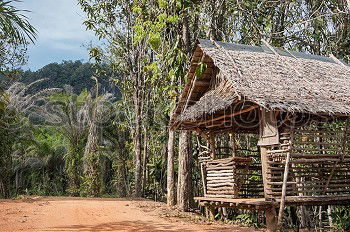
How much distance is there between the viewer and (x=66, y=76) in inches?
1335

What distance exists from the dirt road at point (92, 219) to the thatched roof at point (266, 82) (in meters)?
2.43

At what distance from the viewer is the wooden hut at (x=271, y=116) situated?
7.79 meters

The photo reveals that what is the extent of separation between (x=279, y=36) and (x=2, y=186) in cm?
1179

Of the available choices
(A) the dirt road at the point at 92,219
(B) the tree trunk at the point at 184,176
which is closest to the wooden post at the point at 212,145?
(B) the tree trunk at the point at 184,176

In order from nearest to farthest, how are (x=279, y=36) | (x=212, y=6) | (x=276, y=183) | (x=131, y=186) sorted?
(x=276, y=183) < (x=212, y=6) < (x=279, y=36) < (x=131, y=186)

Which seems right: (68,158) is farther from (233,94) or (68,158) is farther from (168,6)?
(233,94)

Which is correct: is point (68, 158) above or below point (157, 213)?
above

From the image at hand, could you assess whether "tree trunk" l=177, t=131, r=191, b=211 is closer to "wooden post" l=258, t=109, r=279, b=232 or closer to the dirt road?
the dirt road

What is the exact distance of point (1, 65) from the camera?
15930 millimetres

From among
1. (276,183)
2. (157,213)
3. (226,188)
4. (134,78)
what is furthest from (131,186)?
(276,183)

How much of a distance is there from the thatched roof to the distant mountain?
22.9 m

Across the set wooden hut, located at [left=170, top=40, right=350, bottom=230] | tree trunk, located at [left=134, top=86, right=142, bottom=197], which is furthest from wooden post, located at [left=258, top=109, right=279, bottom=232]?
tree trunk, located at [left=134, top=86, right=142, bottom=197]

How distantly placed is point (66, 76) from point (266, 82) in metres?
28.2

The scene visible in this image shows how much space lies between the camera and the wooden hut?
779cm
